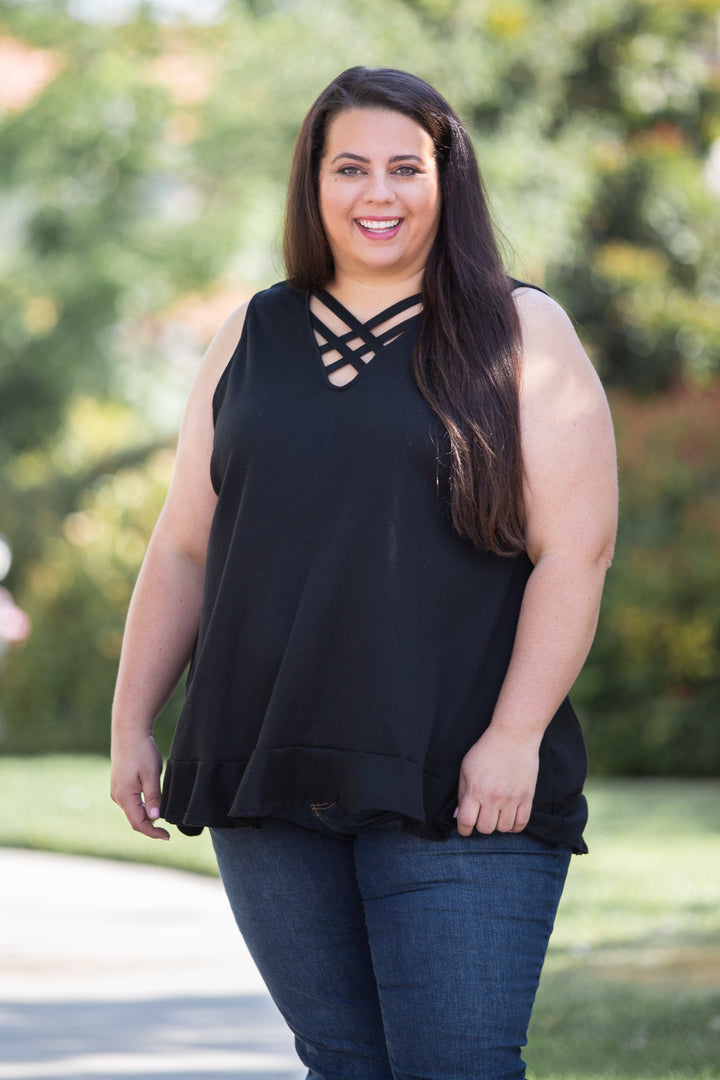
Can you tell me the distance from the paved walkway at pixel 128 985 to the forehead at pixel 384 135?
8.53 feet

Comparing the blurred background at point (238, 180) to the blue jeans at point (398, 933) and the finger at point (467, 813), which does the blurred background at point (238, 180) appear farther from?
the finger at point (467, 813)

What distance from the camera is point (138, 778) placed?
2.41 meters

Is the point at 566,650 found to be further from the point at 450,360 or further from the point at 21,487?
the point at 21,487

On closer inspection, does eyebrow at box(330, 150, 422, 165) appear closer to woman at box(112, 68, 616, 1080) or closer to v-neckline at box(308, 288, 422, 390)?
woman at box(112, 68, 616, 1080)

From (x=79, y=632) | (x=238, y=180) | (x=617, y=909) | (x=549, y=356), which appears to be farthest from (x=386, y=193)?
(x=238, y=180)

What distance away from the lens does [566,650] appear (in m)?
2.12

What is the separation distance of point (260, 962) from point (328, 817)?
31 centimetres

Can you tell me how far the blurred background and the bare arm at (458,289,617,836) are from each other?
936cm

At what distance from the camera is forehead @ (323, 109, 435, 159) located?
7.34 ft

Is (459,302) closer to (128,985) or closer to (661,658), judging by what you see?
(128,985)

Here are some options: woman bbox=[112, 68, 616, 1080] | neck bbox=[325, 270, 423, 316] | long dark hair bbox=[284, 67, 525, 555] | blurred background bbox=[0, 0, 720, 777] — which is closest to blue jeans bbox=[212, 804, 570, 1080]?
woman bbox=[112, 68, 616, 1080]

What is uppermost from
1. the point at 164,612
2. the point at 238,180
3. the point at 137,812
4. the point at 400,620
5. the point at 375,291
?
the point at 238,180

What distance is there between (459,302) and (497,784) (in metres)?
0.66

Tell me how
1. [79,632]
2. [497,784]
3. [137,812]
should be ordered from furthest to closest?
[79,632] → [137,812] → [497,784]
